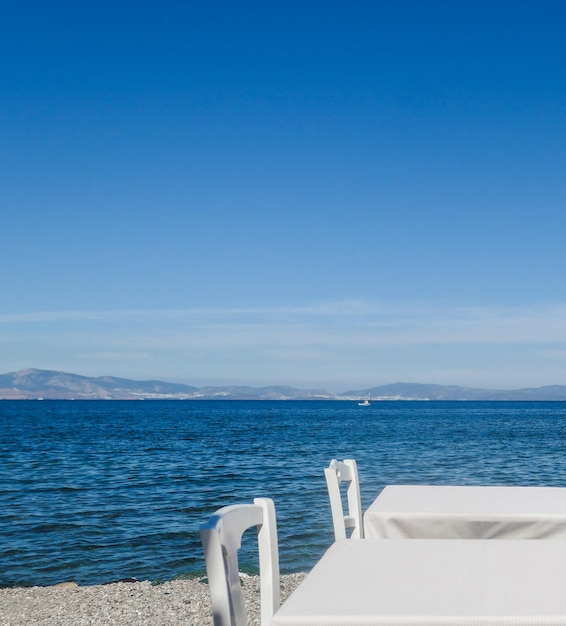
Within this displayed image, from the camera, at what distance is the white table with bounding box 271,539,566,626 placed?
232 centimetres

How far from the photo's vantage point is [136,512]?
1566 centimetres

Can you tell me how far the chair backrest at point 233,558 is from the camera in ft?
7.92

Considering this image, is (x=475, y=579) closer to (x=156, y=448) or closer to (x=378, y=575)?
(x=378, y=575)

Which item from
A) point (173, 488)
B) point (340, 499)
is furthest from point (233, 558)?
point (173, 488)

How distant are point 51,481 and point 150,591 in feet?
51.7

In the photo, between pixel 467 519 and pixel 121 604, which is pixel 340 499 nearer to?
pixel 467 519

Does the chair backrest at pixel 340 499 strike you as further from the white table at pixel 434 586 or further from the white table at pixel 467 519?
the white table at pixel 434 586

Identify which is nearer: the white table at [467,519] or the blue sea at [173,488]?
the white table at [467,519]

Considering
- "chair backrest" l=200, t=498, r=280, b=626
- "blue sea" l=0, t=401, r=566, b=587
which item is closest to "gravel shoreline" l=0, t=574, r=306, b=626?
"blue sea" l=0, t=401, r=566, b=587

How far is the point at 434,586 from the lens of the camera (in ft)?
8.53

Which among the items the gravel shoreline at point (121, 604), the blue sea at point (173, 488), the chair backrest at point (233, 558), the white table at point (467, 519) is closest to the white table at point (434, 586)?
the chair backrest at point (233, 558)

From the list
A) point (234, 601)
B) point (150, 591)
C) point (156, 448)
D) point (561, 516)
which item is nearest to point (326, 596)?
point (234, 601)

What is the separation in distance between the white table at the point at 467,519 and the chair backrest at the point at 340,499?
0.16 m

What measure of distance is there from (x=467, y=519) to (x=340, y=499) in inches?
28.7
